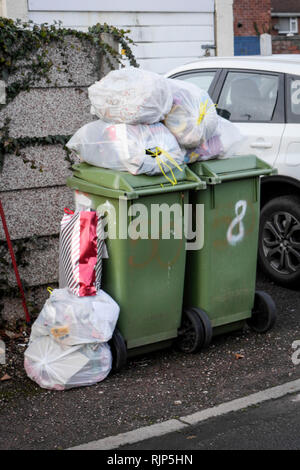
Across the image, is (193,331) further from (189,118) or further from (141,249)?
(189,118)

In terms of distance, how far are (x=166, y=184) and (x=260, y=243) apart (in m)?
2.32

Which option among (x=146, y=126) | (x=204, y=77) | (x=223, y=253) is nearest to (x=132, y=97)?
(x=146, y=126)

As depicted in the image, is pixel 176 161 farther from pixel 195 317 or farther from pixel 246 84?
pixel 246 84

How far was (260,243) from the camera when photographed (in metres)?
7.06

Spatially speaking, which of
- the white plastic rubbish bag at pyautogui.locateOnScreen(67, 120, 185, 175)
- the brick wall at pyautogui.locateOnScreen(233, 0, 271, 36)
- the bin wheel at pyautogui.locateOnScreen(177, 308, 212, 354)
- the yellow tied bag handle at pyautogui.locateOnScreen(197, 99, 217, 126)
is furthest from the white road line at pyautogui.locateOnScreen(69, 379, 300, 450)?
the brick wall at pyautogui.locateOnScreen(233, 0, 271, 36)

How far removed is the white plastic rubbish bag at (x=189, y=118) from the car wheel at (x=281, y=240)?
178 cm

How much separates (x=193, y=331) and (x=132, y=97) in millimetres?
1722

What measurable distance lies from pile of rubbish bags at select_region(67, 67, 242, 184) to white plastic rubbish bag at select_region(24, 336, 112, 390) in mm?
1220

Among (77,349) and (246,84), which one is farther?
(246,84)

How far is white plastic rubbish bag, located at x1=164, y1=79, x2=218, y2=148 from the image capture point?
515 cm

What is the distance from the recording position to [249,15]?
65.8 ft

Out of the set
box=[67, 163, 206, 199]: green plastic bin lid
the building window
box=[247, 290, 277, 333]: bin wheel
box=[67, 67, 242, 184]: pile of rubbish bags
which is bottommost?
box=[247, 290, 277, 333]: bin wheel

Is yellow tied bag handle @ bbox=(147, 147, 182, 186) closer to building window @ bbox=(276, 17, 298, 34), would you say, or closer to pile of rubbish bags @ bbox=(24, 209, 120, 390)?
pile of rubbish bags @ bbox=(24, 209, 120, 390)
